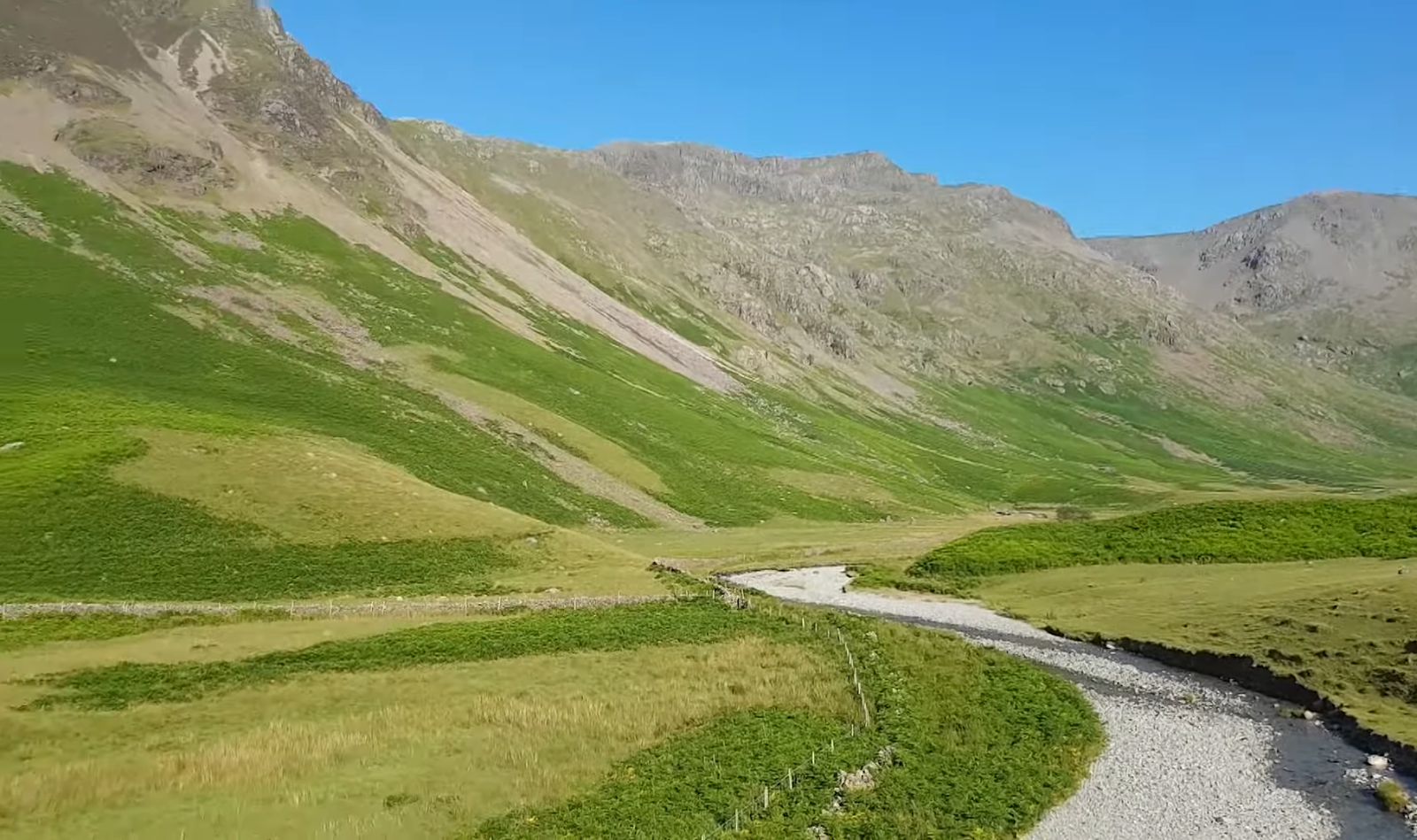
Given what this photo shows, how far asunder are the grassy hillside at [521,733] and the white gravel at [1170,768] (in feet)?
4.83

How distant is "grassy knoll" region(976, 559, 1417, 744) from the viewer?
144 feet

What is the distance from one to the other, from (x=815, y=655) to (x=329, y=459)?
2364 inches

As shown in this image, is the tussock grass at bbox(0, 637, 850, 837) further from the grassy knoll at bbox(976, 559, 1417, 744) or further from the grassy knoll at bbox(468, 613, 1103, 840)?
the grassy knoll at bbox(976, 559, 1417, 744)

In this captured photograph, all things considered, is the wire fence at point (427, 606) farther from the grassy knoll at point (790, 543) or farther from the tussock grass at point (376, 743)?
the grassy knoll at point (790, 543)

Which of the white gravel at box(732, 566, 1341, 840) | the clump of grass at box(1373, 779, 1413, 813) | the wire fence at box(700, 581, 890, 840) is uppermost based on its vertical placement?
the clump of grass at box(1373, 779, 1413, 813)

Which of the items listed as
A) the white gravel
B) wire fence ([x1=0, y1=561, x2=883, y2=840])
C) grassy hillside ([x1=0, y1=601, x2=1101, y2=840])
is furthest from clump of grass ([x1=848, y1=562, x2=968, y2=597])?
grassy hillside ([x1=0, y1=601, x2=1101, y2=840])

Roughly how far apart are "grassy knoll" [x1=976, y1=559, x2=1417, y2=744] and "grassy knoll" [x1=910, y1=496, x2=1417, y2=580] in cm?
309

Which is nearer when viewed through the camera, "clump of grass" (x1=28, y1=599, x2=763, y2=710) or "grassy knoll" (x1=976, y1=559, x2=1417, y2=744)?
"grassy knoll" (x1=976, y1=559, x2=1417, y2=744)

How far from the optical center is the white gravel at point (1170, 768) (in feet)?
103

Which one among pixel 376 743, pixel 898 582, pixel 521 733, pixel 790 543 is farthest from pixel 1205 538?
pixel 376 743

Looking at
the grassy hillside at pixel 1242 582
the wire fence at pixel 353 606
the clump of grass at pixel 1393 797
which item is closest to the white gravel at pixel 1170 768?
the clump of grass at pixel 1393 797

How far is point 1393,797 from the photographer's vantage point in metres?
32.5

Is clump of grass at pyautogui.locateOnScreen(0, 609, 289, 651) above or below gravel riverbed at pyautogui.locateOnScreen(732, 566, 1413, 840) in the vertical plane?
below

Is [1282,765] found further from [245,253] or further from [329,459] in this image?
[245,253]
